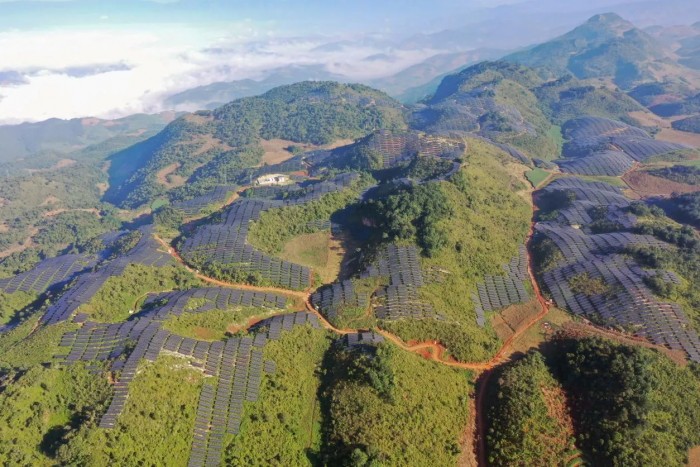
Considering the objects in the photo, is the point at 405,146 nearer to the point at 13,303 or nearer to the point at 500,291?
the point at 500,291

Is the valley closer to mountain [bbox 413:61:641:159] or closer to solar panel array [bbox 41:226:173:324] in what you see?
solar panel array [bbox 41:226:173:324]

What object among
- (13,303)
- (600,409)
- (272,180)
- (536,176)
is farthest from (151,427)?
(536,176)

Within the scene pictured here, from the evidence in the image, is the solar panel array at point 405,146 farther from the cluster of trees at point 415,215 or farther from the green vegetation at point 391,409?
the green vegetation at point 391,409

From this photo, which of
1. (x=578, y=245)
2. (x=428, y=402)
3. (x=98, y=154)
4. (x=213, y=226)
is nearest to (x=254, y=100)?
(x=98, y=154)

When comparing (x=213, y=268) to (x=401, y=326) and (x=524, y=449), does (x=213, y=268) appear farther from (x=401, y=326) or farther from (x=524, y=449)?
(x=524, y=449)

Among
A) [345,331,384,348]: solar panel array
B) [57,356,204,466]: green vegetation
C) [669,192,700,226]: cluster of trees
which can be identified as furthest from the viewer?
[669,192,700,226]: cluster of trees

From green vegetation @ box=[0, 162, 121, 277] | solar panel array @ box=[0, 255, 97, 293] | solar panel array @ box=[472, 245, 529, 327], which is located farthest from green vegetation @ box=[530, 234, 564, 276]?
green vegetation @ box=[0, 162, 121, 277]

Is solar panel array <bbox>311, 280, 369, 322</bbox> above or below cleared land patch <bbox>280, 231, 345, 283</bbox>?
above
